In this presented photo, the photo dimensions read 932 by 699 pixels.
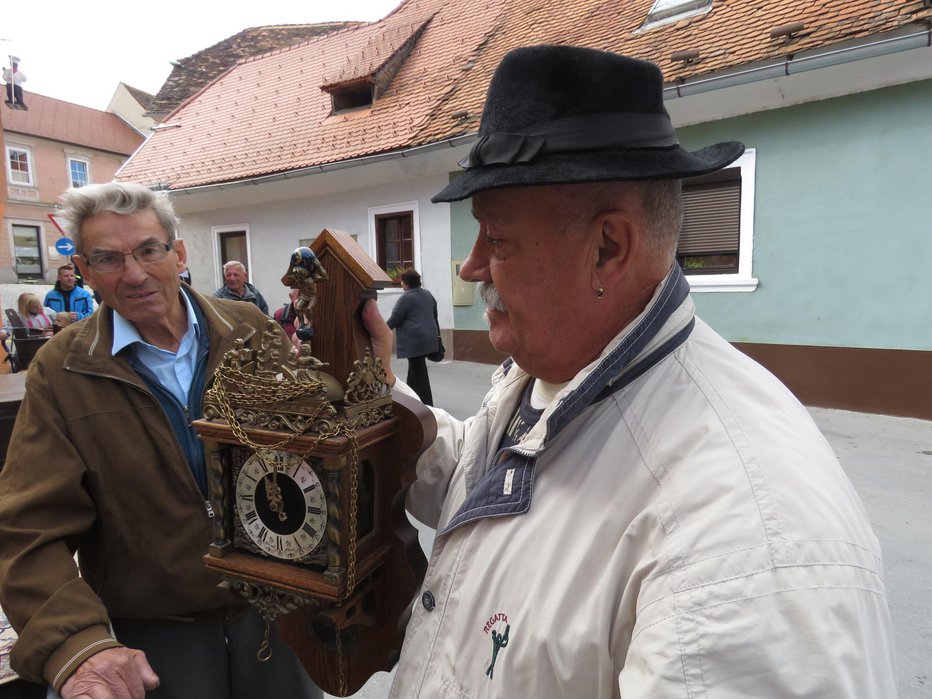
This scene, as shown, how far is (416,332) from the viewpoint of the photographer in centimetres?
634

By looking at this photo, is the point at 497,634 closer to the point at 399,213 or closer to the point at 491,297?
the point at 491,297

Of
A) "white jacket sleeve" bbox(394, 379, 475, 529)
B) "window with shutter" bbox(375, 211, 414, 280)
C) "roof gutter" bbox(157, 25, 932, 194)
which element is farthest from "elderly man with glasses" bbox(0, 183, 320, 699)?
"window with shutter" bbox(375, 211, 414, 280)

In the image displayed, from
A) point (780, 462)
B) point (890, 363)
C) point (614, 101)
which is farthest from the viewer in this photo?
point (890, 363)

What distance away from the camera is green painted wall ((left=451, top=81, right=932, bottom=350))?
17.8 ft

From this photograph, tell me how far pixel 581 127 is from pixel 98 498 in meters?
1.37

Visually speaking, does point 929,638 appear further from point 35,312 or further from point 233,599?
point 35,312

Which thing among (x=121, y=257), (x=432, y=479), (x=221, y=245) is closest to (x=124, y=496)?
(x=121, y=257)

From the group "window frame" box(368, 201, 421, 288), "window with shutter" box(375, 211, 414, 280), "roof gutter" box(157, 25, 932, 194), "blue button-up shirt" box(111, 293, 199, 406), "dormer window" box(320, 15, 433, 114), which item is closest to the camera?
"blue button-up shirt" box(111, 293, 199, 406)

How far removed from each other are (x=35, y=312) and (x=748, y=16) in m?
9.45

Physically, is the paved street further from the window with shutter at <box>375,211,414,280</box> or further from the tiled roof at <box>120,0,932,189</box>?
the window with shutter at <box>375,211,414,280</box>

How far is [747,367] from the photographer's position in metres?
0.92

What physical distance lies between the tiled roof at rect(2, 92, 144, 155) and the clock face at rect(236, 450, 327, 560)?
106 feet

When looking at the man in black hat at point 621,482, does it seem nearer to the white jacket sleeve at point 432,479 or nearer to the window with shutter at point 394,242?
the white jacket sleeve at point 432,479

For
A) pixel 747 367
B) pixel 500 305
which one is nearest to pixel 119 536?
pixel 500 305
